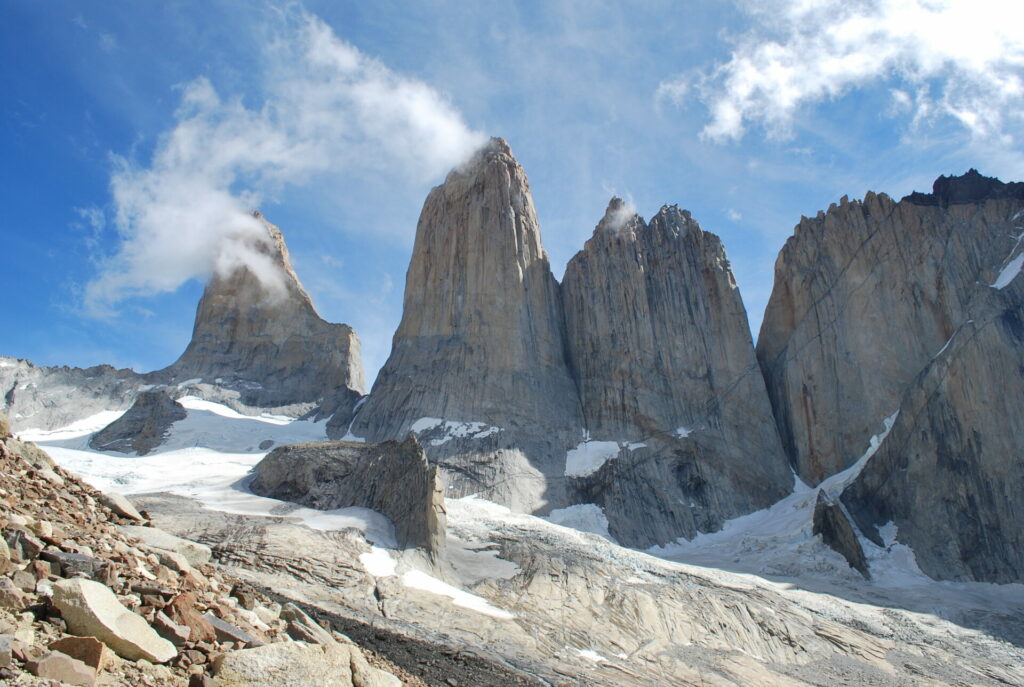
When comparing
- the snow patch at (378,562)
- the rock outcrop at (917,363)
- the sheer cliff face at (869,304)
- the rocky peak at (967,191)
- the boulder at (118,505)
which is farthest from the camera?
the rocky peak at (967,191)

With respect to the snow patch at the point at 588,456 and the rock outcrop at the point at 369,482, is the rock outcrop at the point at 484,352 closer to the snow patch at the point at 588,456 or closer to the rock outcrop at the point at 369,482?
the snow patch at the point at 588,456

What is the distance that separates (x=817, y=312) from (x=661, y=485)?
1614 centimetres

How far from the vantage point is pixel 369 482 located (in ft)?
101

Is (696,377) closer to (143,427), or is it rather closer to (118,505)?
(143,427)

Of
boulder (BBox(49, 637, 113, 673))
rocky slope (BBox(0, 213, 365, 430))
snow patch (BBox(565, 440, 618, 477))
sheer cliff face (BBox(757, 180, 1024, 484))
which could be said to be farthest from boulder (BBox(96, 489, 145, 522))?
rocky slope (BBox(0, 213, 365, 430))

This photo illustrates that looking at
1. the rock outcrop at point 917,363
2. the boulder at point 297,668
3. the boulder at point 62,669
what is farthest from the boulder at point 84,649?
the rock outcrop at point 917,363

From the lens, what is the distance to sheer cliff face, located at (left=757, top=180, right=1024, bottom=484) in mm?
43219

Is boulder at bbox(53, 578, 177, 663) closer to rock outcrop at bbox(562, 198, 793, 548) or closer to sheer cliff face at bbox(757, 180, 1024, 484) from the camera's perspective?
rock outcrop at bbox(562, 198, 793, 548)

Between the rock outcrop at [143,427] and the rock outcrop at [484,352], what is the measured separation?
469 inches

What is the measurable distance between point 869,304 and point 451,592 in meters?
34.9

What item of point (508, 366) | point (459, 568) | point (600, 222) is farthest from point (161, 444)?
point (600, 222)

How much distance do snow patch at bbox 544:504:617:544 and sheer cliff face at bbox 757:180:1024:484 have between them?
13.8 metres

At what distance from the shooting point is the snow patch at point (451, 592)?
20.3 metres

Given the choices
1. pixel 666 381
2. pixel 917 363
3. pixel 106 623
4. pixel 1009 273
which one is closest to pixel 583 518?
pixel 666 381
